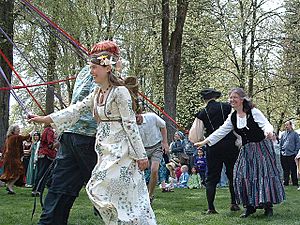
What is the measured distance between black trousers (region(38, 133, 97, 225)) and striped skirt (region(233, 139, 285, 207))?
309cm

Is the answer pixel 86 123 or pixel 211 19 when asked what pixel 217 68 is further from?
pixel 86 123

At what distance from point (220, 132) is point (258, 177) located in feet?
2.70

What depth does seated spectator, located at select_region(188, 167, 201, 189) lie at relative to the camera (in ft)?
49.8

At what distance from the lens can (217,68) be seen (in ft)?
100

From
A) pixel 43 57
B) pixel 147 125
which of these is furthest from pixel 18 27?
pixel 147 125

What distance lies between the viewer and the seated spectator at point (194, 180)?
15180mm

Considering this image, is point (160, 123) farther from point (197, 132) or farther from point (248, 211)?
point (248, 211)

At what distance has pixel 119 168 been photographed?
14.8 feet

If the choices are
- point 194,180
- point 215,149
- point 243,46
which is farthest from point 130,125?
point 243,46

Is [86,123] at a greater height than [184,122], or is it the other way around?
[184,122]

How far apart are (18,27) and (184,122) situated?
18.0 meters

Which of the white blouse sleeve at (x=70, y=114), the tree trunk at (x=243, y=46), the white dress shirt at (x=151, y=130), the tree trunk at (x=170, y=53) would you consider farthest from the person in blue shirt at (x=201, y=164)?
the tree trunk at (x=243, y=46)

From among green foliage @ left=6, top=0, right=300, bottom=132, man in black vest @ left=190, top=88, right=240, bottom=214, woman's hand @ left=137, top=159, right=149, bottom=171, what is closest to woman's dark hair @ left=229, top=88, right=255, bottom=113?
man in black vest @ left=190, top=88, right=240, bottom=214

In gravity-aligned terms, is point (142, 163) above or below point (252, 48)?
below
